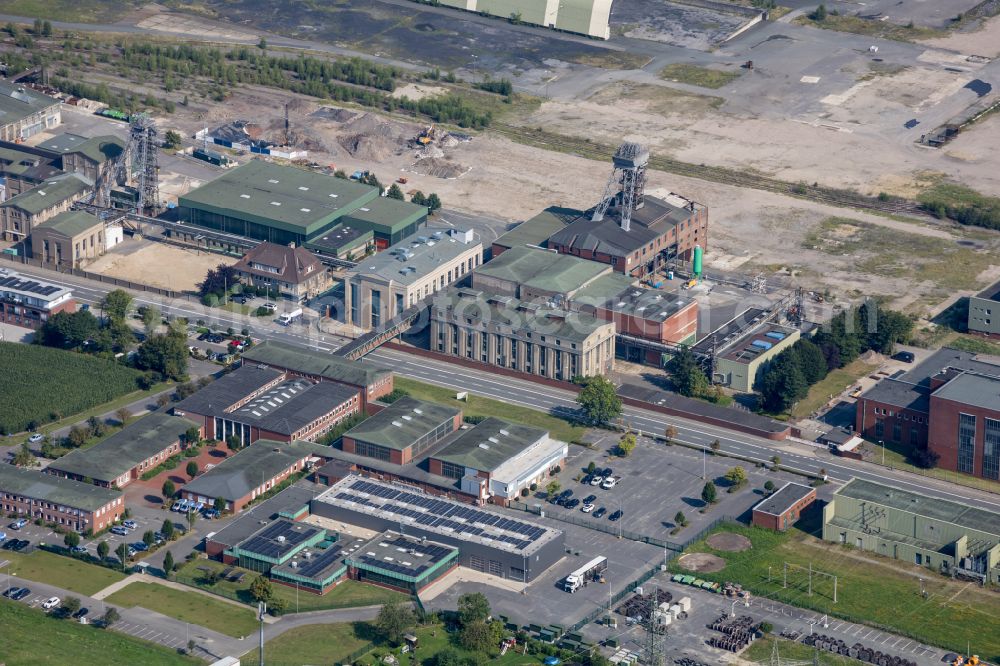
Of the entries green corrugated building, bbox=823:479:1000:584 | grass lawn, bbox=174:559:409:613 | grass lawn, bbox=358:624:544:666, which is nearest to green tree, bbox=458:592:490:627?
grass lawn, bbox=358:624:544:666

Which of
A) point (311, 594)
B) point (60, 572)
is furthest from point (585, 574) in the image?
point (60, 572)

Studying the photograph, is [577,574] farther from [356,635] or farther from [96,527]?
[96,527]

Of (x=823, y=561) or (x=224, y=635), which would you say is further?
(x=823, y=561)

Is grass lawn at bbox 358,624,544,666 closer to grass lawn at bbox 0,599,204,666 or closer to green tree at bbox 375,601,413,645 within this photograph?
green tree at bbox 375,601,413,645

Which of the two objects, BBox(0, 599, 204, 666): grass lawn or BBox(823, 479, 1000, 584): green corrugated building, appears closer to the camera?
BBox(0, 599, 204, 666): grass lawn

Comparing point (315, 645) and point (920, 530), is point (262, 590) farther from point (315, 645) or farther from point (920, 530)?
point (920, 530)

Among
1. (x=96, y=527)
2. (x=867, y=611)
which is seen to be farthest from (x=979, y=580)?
(x=96, y=527)
